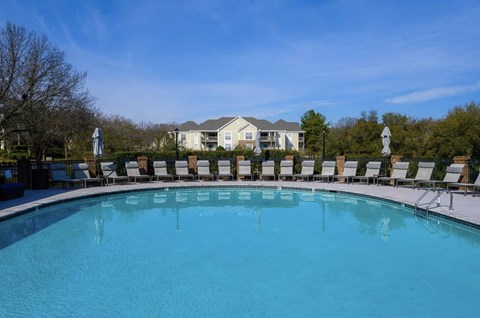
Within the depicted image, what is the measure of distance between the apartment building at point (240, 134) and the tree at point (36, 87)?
1287 inches

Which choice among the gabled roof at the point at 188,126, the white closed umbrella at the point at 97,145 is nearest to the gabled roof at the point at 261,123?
the gabled roof at the point at 188,126

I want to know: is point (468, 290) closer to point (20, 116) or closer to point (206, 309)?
point (206, 309)

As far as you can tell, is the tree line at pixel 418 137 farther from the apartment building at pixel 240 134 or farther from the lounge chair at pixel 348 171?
the apartment building at pixel 240 134

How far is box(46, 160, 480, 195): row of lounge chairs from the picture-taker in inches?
548

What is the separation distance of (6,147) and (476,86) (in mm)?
37348

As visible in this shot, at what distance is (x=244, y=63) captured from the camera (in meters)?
21.6

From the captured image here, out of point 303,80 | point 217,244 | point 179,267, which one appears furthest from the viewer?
point 303,80

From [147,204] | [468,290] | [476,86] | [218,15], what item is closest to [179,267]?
[468,290]

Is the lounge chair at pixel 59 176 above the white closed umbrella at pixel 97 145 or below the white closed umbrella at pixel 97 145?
below

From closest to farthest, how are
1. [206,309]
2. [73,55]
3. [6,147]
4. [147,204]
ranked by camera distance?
[206,309] < [147,204] < [73,55] < [6,147]

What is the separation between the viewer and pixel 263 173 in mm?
16469

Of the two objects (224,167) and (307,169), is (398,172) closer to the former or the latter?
(307,169)

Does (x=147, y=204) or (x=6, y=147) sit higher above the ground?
(x=6, y=147)

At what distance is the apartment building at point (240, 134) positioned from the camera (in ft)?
178
